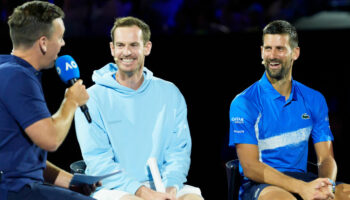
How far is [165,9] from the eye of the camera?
4824 millimetres

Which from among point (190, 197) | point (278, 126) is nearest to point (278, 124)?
point (278, 126)

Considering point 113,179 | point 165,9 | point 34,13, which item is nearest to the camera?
point 34,13

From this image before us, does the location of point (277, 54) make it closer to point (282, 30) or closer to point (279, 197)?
point (282, 30)

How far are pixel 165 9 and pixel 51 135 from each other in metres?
2.93

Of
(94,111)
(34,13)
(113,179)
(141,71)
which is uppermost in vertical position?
(34,13)

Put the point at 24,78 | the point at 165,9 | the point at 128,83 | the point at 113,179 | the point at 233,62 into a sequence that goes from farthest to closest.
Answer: the point at 165,9
the point at 233,62
the point at 128,83
the point at 113,179
the point at 24,78

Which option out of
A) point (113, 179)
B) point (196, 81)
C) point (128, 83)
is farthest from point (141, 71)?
point (196, 81)

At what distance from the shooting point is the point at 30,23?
7.38 feet

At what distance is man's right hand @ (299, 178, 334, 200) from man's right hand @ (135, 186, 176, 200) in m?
0.79

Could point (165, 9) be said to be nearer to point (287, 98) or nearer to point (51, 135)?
point (287, 98)

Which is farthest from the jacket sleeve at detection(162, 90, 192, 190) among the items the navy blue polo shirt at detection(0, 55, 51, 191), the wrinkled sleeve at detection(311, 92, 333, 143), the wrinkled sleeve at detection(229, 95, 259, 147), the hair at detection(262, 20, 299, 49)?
the navy blue polo shirt at detection(0, 55, 51, 191)

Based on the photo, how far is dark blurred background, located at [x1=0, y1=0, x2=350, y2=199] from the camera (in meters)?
4.12

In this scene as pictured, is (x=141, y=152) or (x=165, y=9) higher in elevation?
(x=165, y=9)

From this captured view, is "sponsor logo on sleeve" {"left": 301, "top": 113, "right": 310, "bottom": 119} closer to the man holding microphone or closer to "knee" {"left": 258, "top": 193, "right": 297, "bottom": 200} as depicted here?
"knee" {"left": 258, "top": 193, "right": 297, "bottom": 200}
